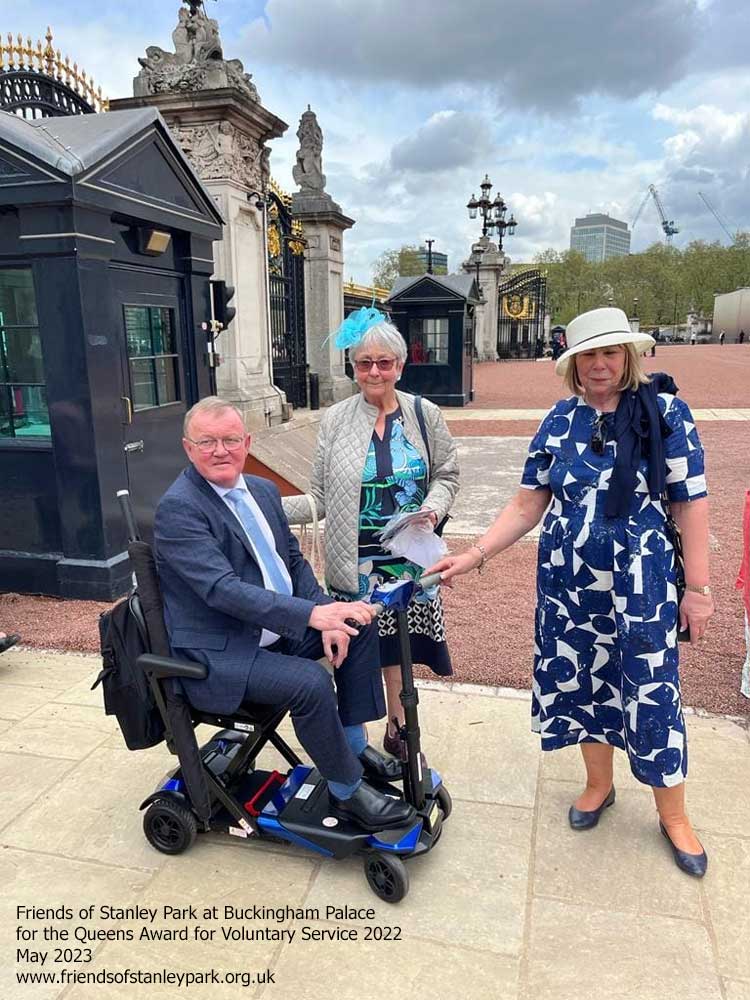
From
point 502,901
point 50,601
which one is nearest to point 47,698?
point 50,601

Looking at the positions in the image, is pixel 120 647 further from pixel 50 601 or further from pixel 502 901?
pixel 50 601

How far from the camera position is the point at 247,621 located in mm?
2279

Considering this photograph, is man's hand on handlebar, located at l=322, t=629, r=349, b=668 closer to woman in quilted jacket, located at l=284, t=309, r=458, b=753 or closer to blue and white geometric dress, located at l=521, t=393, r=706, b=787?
woman in quilted jacket, located at l=284, t=309, r=458, b=753

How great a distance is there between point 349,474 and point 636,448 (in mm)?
1024

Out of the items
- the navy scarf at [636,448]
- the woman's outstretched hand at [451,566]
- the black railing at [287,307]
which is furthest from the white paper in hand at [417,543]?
the black railing at [287,307]

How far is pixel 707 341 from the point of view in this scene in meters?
65.2

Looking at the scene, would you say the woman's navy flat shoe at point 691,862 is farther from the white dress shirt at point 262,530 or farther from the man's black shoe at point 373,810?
the white dress shirt at point 262,530

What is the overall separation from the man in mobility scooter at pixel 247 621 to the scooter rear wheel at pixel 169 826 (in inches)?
17.6

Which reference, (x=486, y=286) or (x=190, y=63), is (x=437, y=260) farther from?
(x=190, y=63)

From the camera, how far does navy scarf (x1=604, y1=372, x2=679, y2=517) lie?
7.43 feet

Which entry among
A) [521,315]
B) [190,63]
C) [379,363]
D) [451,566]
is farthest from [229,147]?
[521,315]

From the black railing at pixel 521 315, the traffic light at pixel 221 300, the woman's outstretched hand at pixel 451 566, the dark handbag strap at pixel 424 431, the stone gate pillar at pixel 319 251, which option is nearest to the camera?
the woman's outstretched hand at pixel 451 566

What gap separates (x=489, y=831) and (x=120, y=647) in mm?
1474

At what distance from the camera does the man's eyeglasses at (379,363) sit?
106 inches
